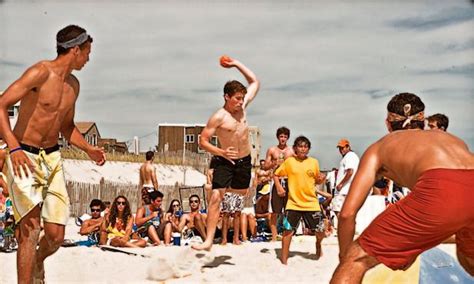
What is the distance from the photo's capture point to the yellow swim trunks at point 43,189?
16.0ft

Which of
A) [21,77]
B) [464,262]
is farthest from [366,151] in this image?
[21,77]

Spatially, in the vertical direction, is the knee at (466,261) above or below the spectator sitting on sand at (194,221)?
above

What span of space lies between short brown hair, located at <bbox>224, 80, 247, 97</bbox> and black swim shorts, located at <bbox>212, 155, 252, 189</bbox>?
730mm

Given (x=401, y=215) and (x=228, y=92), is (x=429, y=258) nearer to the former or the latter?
(x=401, y=215)

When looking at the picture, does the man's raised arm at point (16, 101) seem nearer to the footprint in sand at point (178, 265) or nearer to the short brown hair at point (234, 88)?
the footprint in sand at point (178, 265)

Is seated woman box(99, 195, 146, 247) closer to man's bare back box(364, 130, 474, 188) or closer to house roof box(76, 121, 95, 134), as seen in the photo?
man's bare back box(364, 130, 474, 188)

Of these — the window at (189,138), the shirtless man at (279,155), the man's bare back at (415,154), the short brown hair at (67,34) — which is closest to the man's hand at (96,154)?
the short brown hair at (67,34)

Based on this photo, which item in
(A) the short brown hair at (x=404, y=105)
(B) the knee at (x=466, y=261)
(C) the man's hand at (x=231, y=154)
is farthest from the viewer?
(C) the man's hand at (x=231, y=154)

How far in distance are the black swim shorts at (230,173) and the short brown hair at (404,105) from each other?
319cm

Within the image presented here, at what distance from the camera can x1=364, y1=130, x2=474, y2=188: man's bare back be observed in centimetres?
361

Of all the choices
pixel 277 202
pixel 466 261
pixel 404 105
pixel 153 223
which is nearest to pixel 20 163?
pixel 404 105

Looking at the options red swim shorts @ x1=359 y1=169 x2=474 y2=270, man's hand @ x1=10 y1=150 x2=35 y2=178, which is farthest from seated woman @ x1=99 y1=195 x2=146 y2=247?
red swim shorts @ x1=359 y1=169 x2=474 y2=270

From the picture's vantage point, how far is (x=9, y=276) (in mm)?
6723

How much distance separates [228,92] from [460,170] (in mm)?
3916
